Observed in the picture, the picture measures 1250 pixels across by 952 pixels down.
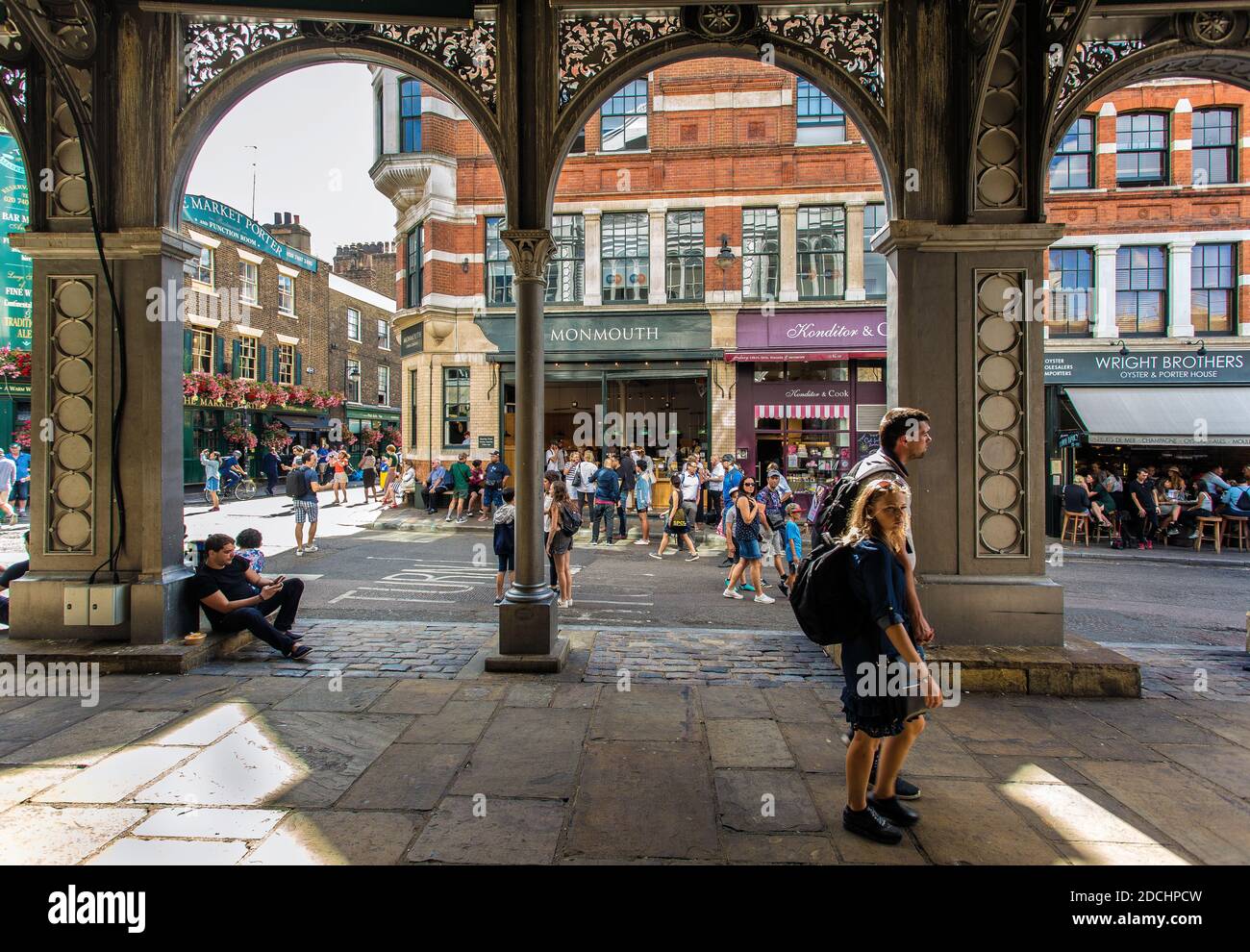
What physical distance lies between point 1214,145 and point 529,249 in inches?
847

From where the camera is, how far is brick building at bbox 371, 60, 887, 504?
728 inches

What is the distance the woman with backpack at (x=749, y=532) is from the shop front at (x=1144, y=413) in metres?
11.7

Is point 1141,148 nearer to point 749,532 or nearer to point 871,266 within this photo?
point 871,266

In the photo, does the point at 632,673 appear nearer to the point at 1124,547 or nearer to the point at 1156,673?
the point at 1156,673

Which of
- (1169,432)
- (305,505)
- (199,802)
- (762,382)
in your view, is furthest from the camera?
(762,382)

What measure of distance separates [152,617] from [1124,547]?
59.1 ft

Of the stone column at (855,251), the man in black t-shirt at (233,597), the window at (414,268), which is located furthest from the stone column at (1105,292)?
the man in black t-shirt at (233,597)

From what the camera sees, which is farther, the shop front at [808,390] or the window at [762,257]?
the window at [762,257]

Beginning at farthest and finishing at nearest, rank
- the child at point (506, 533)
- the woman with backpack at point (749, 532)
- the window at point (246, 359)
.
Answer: the window at point (246, 359), the woman with backpack at point (749, 532), the child at point (506, 533)

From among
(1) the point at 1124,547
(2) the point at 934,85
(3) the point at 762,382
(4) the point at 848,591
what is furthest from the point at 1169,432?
(4) the point at 848,591

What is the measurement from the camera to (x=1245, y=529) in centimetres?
1491

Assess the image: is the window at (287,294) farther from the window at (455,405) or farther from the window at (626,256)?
the window at (626,256)

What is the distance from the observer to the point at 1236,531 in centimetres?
1553

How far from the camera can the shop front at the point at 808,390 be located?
18281 mm
